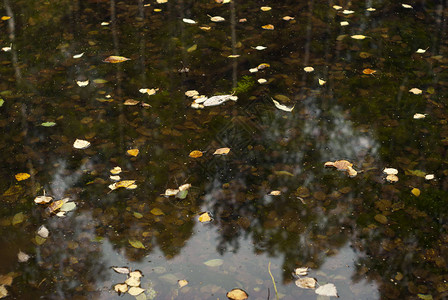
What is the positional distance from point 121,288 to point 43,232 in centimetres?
71

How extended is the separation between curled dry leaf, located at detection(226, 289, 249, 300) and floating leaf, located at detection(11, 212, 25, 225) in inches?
57.7

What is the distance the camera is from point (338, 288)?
259cm

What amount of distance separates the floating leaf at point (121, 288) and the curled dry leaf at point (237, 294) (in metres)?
0.58

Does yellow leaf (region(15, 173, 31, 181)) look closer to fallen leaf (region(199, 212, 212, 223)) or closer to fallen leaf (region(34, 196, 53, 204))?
fallen leaf (region(34, 196, 53, 204))

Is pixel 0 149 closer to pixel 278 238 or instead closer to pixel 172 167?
pixel 172 167

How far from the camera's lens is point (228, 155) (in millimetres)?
3570

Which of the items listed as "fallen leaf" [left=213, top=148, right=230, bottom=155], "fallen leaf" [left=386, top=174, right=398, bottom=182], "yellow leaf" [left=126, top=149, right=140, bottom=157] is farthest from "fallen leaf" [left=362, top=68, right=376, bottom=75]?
"yellow leaf" [left=126, top=149, right=140, bottom=157]

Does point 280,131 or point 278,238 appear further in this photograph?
point 280,131

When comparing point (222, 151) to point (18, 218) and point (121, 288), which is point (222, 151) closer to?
point (121, 288)

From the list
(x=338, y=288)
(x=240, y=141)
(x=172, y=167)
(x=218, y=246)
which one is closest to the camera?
(x=338, y=288)

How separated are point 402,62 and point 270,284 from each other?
3083mm

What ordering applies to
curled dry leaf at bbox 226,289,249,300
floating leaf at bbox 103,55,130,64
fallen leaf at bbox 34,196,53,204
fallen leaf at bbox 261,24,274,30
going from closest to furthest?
curled dry leaf at bbox 226,289,249,300, fallen leaf at bbox 34,196,53,204, floating leaf at bbox 103,55,130,64, fallen leaf at bbox 261,24,274,30

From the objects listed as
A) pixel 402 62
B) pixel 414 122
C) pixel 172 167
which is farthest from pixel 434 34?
pixel 172 167

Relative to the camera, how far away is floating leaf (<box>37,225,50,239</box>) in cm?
292
